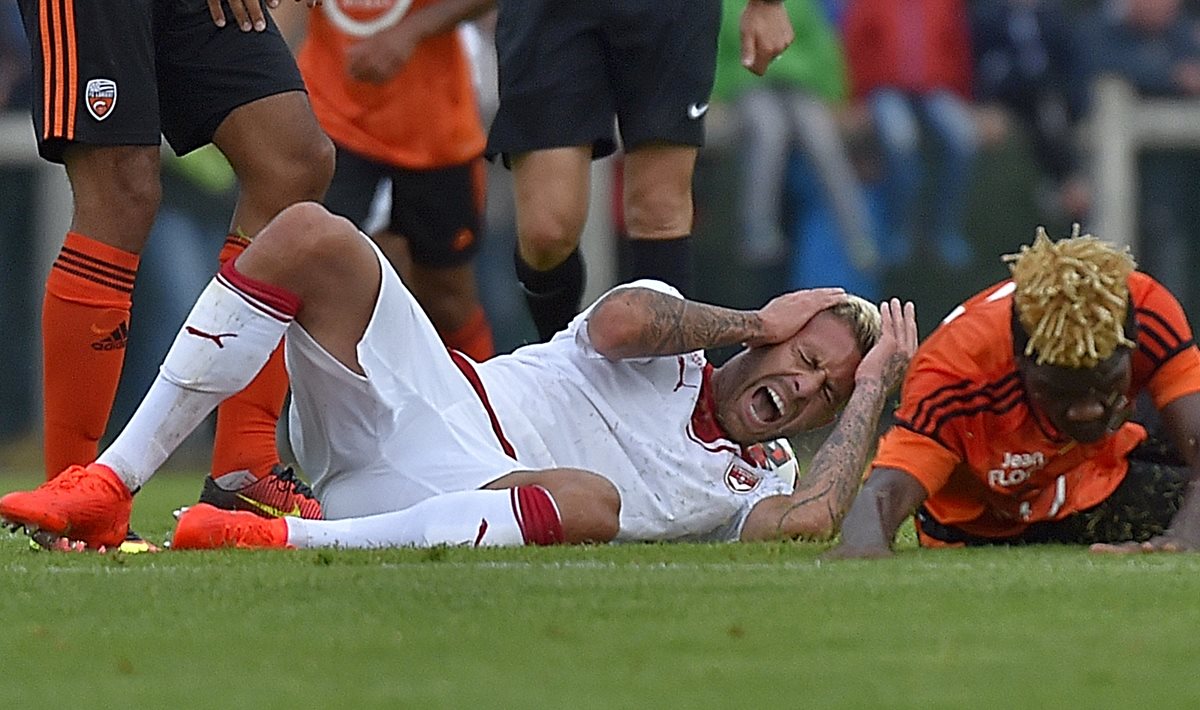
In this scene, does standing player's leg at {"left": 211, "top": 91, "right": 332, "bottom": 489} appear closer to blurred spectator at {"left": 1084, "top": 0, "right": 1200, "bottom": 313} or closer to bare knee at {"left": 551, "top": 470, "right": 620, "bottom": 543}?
bare knee at {"left": 551, "top": 470, "right": 620, "bottom": 543}

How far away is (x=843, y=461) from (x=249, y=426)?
137cm

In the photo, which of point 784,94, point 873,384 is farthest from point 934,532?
point 784,94

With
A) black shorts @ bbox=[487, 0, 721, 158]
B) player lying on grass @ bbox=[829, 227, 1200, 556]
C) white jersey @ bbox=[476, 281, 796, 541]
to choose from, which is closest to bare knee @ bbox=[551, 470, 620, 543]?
white jersey @ bbox=[476, 281, 796, 541]

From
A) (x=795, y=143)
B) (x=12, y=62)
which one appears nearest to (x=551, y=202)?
(x=795, y=143)

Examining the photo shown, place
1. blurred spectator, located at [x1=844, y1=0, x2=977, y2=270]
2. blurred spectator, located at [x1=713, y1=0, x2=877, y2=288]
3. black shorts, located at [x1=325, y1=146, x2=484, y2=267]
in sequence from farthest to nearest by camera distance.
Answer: blurred spectator, located at [x1=844, y1=0, x2=977, y2=270] < blurred spectator, located at [x1=713, y1=0, x2=877, y2=288] < black shorts, located at [x1=325, y1=146, x2=484, y2=267]

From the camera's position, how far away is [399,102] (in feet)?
25.6

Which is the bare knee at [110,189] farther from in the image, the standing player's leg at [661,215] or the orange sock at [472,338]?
the orange sock at [472,338]

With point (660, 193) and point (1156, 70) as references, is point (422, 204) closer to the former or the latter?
point (660, 193)

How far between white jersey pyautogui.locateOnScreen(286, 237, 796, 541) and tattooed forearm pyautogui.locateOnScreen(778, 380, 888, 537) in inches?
5.5

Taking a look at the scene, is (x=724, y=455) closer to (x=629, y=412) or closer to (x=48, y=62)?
(x=629, y=412)

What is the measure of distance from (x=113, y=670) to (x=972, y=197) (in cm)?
853

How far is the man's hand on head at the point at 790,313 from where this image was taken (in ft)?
16.2

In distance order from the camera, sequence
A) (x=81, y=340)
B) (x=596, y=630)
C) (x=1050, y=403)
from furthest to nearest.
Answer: (x=81, y=340)
(x=1050, y=403)
(x=596, y=630)

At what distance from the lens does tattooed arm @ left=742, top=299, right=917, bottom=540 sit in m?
4.84
